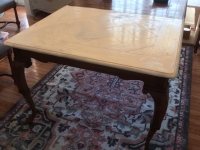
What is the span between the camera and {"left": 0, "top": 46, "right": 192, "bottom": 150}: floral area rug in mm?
1481

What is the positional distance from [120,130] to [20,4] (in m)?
3.49

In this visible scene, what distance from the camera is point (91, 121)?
164 cm

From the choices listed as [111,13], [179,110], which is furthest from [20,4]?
[179,110]

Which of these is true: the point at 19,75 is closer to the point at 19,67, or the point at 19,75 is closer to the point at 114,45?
the point at 19,67

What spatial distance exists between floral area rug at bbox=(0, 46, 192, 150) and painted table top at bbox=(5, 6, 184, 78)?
0.66m

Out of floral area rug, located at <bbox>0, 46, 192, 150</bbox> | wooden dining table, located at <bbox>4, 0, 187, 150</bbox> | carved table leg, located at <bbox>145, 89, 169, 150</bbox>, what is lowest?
floral area rug, located at <bbox>0, 46, 192, 150</bbox>

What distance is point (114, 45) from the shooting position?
121 cm

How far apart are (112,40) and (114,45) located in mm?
63

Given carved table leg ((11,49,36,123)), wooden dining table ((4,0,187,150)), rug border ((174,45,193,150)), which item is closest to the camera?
wooden dining table ((4,0,187,150))

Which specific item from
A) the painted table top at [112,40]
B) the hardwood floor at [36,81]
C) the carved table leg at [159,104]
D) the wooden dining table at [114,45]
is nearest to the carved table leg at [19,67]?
the wooden dining table at [114,45]

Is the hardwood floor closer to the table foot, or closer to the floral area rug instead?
the floral area rug

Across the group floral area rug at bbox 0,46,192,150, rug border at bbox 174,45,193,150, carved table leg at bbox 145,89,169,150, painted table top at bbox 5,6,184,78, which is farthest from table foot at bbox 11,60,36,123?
rug border at bbox 174,45,193,150

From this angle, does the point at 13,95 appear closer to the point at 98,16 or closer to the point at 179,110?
the point at 98,16

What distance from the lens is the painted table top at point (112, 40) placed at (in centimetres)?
106
